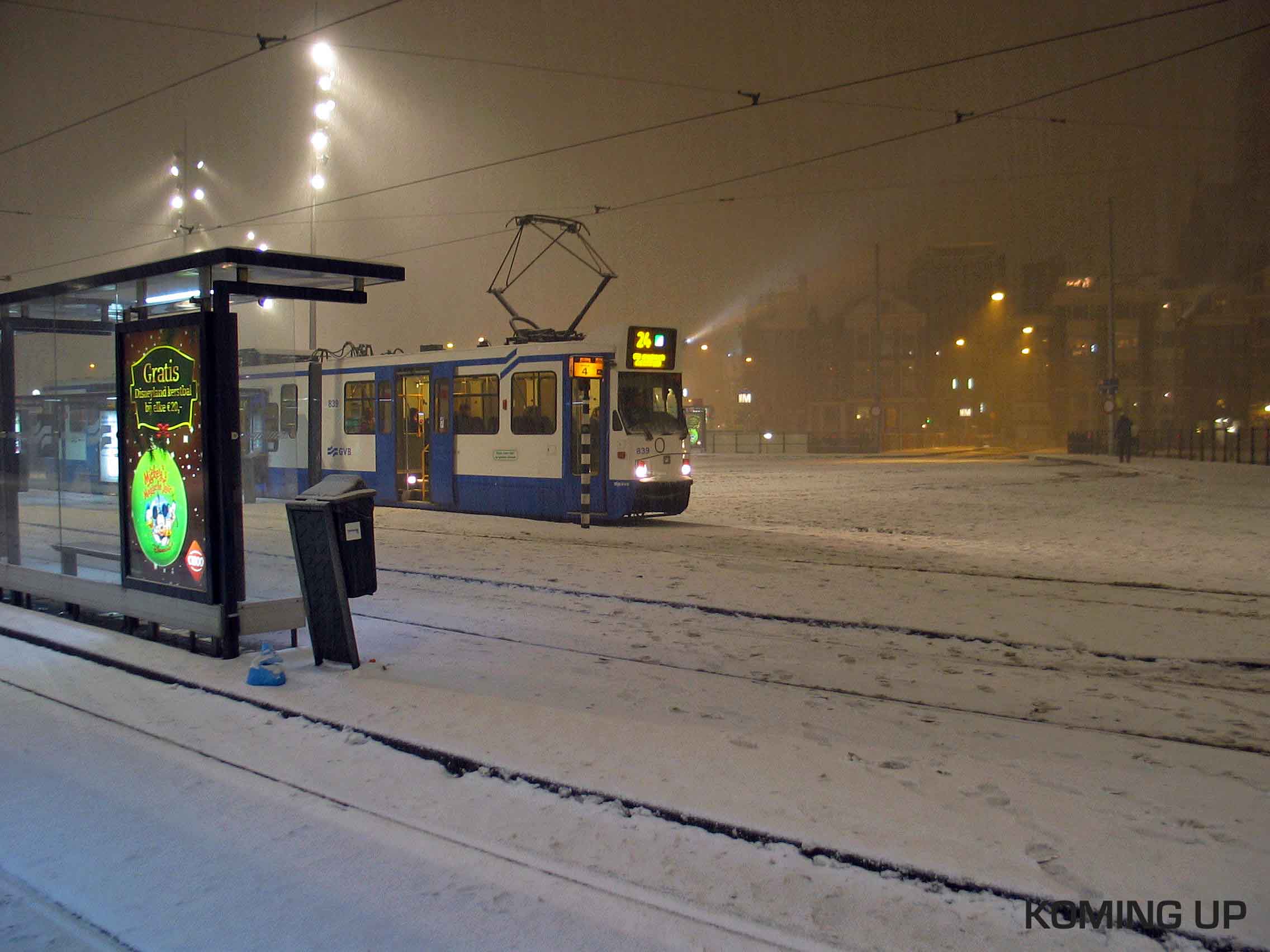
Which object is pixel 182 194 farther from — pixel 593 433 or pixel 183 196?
pixel 593 433

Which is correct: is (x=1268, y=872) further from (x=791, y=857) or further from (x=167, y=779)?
(x=167, y=779)

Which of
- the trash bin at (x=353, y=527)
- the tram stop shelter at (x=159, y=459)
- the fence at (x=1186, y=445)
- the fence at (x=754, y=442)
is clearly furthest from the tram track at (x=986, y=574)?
the fence at (x=754, y=442)

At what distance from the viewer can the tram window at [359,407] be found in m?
20.7

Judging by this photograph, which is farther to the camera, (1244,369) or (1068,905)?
(1244,369)

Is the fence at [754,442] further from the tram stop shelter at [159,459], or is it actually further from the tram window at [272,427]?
the tram stop shelter at [159,459]

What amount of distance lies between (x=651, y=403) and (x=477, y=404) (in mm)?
3474

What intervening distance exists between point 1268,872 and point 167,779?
4.94 metres

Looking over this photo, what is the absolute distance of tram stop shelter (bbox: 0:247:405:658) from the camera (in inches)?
288

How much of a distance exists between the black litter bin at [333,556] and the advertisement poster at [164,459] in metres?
0.79

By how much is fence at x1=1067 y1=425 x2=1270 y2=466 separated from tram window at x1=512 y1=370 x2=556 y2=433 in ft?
106

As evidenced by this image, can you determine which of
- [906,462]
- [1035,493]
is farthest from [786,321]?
[1035,493]

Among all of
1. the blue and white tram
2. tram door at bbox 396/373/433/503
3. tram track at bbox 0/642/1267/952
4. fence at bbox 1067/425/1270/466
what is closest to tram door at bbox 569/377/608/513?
the blue and white tram

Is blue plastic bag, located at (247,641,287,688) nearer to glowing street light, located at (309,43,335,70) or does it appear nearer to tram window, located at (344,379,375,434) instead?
glowing street light, located at (309,43,335,70)

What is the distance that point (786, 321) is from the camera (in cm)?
10219
